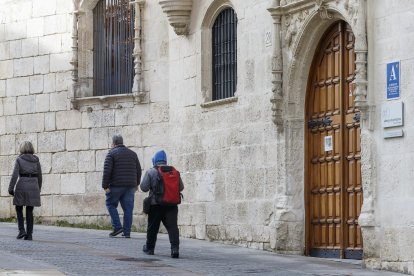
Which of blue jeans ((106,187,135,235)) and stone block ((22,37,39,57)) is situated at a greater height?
stone block ((22,37,39,57))

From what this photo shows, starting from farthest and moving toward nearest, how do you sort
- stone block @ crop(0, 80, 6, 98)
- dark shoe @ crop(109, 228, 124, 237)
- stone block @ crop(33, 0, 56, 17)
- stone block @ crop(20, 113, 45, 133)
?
stone block @ crop(0, 80, 6, 98) < stone block @ crop(20, 113, 45, 133) < stone block @ crop(33, 0, 56, 17) < dark shoe @ crop(109, 228, 124, 237)

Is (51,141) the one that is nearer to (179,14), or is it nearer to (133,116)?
(133,116)

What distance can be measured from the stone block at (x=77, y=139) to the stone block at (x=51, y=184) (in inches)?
25.2

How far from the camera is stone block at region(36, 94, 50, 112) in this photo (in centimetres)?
2392

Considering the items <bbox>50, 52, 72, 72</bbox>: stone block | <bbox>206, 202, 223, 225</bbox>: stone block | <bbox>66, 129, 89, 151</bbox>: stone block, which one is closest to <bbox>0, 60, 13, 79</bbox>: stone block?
<bbox>50, 52, 72, 72</bbox>: stone block

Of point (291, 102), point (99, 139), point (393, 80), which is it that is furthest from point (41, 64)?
point (393, 80)

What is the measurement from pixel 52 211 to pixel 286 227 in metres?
7.25

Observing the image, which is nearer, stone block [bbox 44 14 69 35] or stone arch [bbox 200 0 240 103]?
stone arch [bbox 200 0 240 103]

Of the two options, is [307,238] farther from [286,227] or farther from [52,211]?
[52,211]

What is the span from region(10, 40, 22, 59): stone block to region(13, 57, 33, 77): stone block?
0.10 metres

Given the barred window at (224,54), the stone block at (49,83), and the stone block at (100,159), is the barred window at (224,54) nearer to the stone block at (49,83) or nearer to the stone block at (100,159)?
the stone block at (100,159)

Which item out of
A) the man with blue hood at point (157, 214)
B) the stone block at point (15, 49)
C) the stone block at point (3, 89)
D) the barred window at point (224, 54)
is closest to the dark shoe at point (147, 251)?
the man with blue hood at point (157, 214)

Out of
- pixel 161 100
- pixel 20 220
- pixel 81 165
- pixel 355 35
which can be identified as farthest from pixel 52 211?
pixel 355 35

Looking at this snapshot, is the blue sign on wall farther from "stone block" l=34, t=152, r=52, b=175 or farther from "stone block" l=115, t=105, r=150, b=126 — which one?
"stone block" l=34, t=152, r=52, b=175
